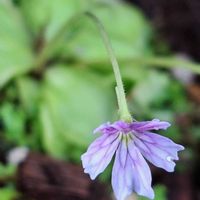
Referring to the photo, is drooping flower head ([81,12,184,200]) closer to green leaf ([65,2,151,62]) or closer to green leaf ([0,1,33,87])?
green leaf ([0,1,33,87])

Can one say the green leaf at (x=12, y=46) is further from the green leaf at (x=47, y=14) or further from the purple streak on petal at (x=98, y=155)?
the purple streak on petal at (x=98, y=155)

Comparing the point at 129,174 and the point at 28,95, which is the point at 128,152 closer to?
the point at 129,174

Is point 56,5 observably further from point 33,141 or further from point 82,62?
point 33,141

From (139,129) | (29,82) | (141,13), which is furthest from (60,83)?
(139,129)

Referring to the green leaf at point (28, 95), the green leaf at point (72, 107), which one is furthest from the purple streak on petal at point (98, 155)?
the green leaf at point (28, 95)

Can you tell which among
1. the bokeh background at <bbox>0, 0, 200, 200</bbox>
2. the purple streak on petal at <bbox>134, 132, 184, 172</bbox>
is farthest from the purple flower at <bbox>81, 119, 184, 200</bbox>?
the bokeh background at <bbox>0, 0, 200, 200</bbox>
